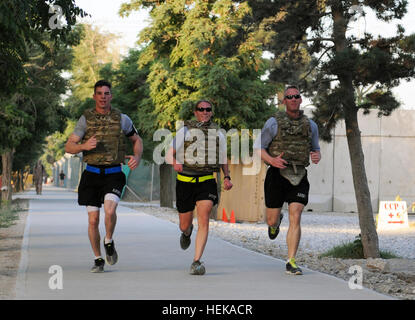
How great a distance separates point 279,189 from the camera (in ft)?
31.3

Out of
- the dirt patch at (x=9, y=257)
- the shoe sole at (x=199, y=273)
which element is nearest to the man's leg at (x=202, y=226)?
the shoe sole at (x=199, y=273)

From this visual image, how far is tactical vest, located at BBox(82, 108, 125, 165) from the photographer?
29.6 ft

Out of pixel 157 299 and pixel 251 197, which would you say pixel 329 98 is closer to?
pixel 157 299

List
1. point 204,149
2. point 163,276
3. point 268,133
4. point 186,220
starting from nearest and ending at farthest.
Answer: point 163,276, point 204,149, point 268,133, point 186,220

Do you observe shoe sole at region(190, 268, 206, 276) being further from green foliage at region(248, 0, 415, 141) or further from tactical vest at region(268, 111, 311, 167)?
green foliage at region(248, 0, 415, 141)

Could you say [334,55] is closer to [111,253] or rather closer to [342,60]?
[342,60]

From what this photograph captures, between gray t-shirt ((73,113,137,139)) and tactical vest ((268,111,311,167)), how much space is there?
5.55 ft

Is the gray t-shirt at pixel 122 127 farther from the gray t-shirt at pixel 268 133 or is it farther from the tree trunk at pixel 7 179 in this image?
the tree trunk at pixel 7 179

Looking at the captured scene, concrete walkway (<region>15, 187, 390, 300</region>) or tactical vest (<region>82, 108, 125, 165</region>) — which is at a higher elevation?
tactical vest (<region>82, 108, 125, 165</region>)

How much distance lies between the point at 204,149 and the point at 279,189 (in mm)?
1043

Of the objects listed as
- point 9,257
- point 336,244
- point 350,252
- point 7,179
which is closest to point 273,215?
point 9,257

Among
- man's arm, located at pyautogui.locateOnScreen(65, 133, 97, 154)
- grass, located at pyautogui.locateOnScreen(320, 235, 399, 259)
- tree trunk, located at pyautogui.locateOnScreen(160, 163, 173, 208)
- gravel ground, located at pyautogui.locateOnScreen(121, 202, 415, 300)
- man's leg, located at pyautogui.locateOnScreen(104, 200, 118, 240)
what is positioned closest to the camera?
man's arm, located at pyautogui.locateOnScreen(65, 133, 97, 154)

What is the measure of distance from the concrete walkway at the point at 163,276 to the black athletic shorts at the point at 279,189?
0.85 metres
